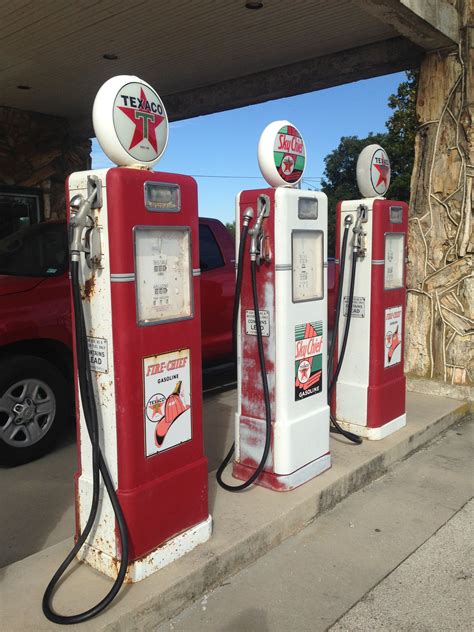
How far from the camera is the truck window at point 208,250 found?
20.5 feet

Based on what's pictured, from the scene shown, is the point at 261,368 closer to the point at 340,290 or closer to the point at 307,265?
the point at 307,265

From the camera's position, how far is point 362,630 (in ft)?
8.85

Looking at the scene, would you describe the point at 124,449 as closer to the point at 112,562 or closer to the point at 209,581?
the point at 112,562

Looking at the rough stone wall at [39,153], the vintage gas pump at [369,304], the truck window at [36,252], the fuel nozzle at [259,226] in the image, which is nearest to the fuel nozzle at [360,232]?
the vintage gas pump at [369,304]

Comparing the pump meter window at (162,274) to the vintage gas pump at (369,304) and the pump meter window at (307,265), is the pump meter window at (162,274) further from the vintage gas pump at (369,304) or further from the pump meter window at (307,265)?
the vintage gas pump at (369,304)

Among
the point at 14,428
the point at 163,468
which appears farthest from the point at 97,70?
the point at 163,468

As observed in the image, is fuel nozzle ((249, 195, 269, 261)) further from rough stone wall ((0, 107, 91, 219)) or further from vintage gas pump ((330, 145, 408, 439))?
rough stone wall ((0, 107, 91, 219))

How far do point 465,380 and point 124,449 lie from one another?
171 inches

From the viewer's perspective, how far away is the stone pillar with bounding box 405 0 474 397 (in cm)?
582

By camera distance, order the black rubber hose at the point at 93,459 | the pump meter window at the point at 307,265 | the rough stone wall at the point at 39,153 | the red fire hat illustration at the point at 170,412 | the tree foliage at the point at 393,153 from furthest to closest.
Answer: the tree foliage at the point at 393,153, the rough stone wall at the point at 39,153, the pump meter window at the point at 307,265, the red fire hat illustration at the point at 170,412, the black rubber hose at the point at 93,459

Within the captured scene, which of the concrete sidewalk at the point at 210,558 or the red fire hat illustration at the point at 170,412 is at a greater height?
the red fire hat illustration at the point at 170,412

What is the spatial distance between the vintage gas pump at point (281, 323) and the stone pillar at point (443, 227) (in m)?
2.59

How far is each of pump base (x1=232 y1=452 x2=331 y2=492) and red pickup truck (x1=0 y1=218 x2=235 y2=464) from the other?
62.6 inches

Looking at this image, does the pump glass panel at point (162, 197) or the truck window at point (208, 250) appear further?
the truck window at point (208, 250)
